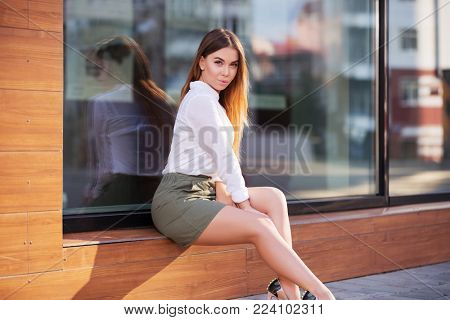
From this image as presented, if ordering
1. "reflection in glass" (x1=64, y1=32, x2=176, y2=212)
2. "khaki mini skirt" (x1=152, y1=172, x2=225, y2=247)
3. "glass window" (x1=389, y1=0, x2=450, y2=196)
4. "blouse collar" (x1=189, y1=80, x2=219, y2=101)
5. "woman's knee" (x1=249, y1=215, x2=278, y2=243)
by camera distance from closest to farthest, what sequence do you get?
"woman's knee" (x1=249, y1=215, x2=278, y2=243) → "khaki mini skirt" (x1=152, y1=172, x2=225, y2=247) → "blouse collar" (x1=189, y1=80, x2=219, y2=101) → "reflection in glass" (x1=64, y1=32, x2=176, y2=212) → "glass window" (x1=389, y1=0, x2=450, y2=196)

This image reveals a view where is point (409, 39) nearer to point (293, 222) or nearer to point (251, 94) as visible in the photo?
point (251, 94)

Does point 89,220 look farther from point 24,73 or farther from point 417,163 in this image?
point 417,163

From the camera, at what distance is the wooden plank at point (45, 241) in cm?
255

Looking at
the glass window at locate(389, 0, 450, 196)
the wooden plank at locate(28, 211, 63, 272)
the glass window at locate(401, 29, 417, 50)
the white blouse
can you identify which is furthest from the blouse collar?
the glass window at locate(401, 29, 417, 50)

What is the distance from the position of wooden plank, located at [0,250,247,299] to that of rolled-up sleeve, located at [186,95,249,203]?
1.30 ft

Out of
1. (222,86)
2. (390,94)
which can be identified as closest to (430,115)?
(390,94)

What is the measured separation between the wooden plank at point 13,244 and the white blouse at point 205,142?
63 cm

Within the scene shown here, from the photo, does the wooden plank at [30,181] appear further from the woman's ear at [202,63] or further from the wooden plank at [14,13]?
the woman's ear at [202,63]

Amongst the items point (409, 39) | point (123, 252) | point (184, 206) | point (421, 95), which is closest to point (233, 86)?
point (184, 206)

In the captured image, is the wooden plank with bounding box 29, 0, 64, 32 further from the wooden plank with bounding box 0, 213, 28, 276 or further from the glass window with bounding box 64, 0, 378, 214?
the glass window with bounding box 64, 0, 378, 214

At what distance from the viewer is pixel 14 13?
8.18 ft

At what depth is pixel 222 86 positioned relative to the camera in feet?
9.57

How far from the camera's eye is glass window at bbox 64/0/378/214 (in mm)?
3859
